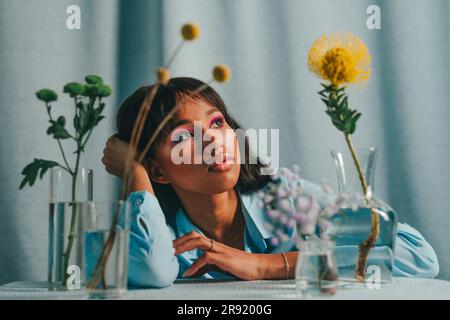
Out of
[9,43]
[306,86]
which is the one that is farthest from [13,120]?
[306,86]

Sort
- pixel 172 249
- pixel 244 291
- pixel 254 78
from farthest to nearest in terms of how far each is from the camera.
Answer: pixel 254 78 → pixel 172 249 → pixel 244 291

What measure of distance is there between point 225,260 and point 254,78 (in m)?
0.51

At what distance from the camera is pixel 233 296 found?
0.90m

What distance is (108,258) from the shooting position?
0.87 metres

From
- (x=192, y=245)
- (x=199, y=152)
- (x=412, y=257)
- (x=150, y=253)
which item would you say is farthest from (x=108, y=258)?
(x=412, y=257)

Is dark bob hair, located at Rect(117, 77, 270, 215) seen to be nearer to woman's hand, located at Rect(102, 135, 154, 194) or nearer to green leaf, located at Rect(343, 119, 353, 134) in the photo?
woman's hand, located at Rect(102, 135, 154, 194)

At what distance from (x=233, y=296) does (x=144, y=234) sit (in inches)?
8.8

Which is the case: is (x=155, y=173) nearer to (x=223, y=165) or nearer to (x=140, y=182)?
(x=140, y=182)

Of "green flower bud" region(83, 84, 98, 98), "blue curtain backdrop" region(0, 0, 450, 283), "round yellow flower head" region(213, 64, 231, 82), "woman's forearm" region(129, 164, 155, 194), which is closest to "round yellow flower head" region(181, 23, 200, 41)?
"round yellow flower head" region(213, 64, 231, 82)

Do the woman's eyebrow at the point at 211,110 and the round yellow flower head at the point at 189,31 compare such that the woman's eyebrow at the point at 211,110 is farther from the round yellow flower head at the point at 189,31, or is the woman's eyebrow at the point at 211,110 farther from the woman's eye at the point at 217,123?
the round yellow flower head at the point at 189,31

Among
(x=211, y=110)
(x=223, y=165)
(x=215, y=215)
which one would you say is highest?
(x=211, y=110)

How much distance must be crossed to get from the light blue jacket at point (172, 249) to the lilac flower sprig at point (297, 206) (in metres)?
0.02

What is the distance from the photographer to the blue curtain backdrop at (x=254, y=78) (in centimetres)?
142
